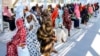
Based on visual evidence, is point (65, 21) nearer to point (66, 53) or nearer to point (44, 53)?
point (66, 53)

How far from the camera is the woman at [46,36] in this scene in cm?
623

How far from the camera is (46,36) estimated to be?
630 centimetres

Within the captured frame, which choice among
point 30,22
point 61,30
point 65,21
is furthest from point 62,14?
point 30,22

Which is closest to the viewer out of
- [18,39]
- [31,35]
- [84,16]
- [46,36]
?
[18,39]

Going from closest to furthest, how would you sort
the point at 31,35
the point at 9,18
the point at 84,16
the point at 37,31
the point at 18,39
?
the point at 18,39 < the point at 31,35 < the point at 37,31 < the point at 9,18 < the point at 84,16

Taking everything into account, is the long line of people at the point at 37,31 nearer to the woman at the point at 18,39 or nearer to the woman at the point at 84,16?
the woman at the point at 18,39

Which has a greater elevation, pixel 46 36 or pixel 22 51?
pixel 22 51

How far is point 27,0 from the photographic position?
15688 mm

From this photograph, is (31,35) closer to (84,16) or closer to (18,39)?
(18,39)

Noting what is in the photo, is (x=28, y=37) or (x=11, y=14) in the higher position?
(x=28, y=37)

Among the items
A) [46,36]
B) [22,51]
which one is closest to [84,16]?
[46,36]

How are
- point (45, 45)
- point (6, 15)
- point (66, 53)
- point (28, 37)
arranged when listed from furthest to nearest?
point (6, 15), point (66, 53), point (45, 45), point (28, 37)

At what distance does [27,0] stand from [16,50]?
38.1 ft

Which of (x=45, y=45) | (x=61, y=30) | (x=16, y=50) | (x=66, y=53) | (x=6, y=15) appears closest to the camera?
(x=16, y=50)
